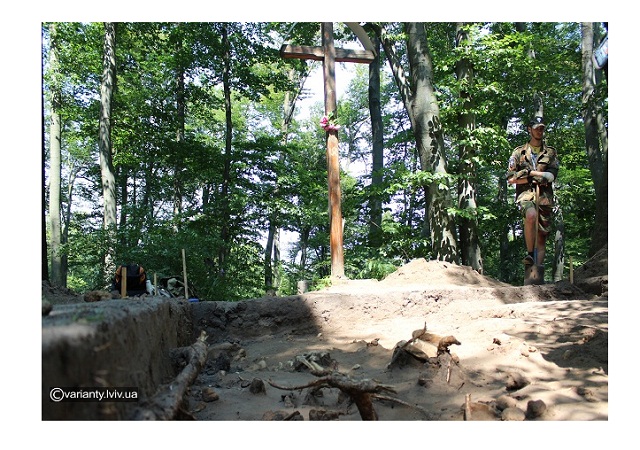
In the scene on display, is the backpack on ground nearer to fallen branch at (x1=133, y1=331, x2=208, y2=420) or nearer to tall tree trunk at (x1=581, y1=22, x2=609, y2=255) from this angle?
fallen branch at (x1=133, y1=331, x2=208, y2=420)

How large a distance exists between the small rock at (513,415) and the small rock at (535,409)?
34 mm

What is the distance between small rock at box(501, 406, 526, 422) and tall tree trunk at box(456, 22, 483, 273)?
7.34 m

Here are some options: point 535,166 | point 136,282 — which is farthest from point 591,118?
point 136,282

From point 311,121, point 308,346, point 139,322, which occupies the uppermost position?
point 311,121

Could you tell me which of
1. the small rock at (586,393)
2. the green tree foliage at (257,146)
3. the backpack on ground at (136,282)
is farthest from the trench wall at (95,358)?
the green tree foliage at (257,146)

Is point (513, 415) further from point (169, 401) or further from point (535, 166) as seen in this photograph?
point (535, 166)

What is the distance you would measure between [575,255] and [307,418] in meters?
16.5

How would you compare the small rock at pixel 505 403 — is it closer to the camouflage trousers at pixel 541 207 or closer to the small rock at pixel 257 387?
the small rock at pixel 257 387

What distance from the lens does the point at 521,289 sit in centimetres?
609

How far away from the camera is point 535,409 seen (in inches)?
91.4

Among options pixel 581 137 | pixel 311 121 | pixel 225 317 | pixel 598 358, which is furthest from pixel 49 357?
pixel 311 121

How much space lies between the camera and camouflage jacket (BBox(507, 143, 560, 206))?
6.23 m

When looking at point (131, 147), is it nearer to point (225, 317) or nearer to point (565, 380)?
point (225, 317)

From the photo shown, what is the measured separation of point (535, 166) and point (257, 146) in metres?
9.19
